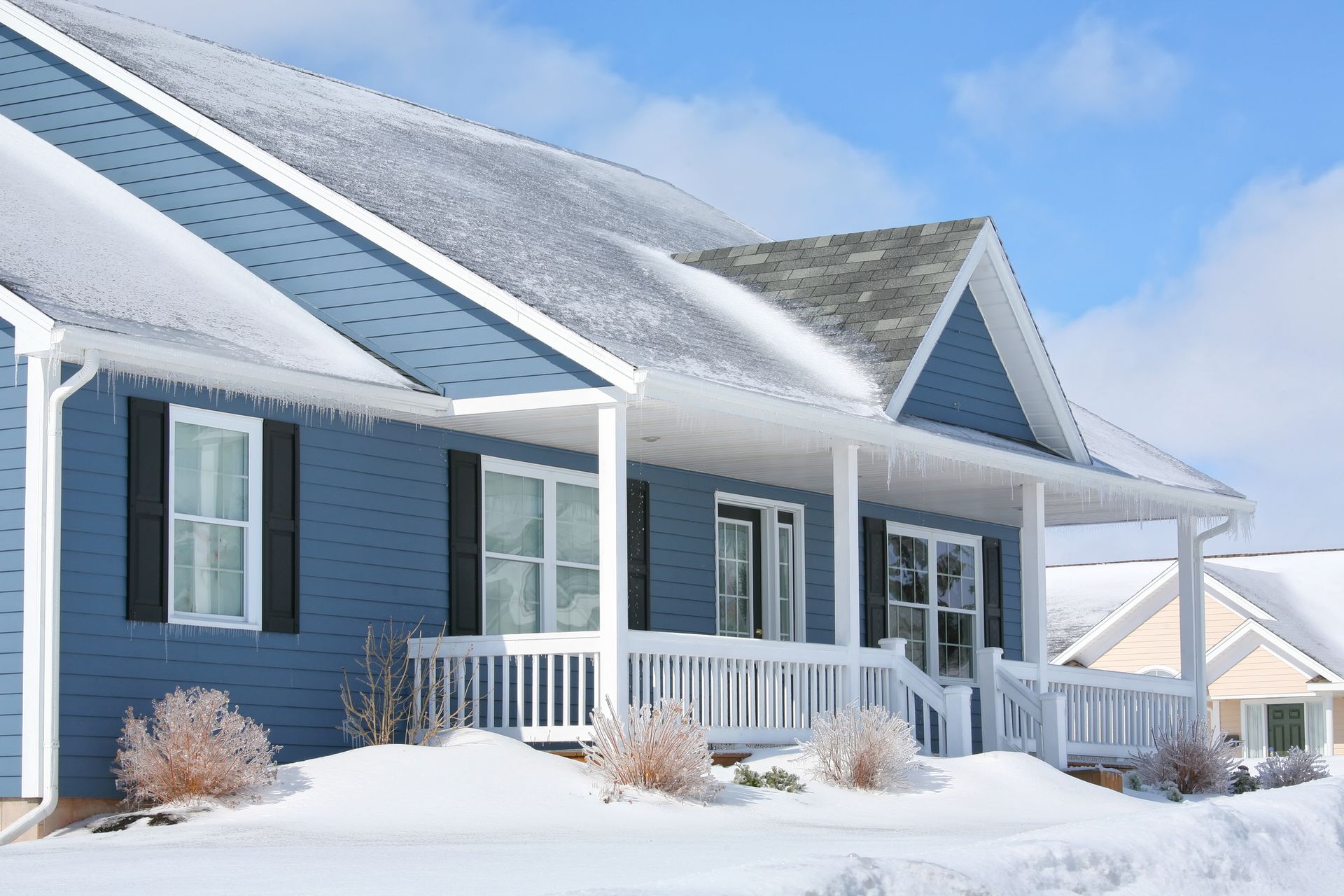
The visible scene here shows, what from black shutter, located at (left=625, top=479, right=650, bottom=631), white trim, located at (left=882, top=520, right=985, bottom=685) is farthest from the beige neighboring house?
black shutter, located at (left=625, top=479, right=650, bottom=631)

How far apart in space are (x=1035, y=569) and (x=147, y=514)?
8794 mm

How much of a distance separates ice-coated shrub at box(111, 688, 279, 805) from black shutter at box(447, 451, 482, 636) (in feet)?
9.62

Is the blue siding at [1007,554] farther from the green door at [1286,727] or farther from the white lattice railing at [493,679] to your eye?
the green door at [1286,727]

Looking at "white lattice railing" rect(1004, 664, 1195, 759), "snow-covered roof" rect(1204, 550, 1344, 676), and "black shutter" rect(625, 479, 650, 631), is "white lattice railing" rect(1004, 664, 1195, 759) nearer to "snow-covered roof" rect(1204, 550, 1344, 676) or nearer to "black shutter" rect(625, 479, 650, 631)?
"black shutter" rect(625, 479, 650, 631)

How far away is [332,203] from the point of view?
15031 mm

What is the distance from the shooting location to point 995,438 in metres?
18.1

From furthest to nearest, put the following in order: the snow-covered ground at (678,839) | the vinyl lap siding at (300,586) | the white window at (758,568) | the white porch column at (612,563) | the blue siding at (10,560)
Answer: the white window at (758,568), the white porch column at (612,563), the vinyl lap siding at (300,586), the blue siding at (10,560), the snow-covered ground at (678,839)

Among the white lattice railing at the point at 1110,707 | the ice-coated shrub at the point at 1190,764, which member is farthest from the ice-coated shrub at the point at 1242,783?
the white lattice railing at the point at 1110,707

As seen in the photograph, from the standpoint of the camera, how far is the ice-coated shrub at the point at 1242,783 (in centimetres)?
1809

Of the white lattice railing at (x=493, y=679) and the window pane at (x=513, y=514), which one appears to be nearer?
the white lattice railing at (x=493, y=679)

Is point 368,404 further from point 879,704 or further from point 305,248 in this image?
point 879,704

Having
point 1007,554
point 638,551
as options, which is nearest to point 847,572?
point 638,551

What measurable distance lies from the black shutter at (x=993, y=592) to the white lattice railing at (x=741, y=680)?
6549mm

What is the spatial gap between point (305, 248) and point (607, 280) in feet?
8.42
